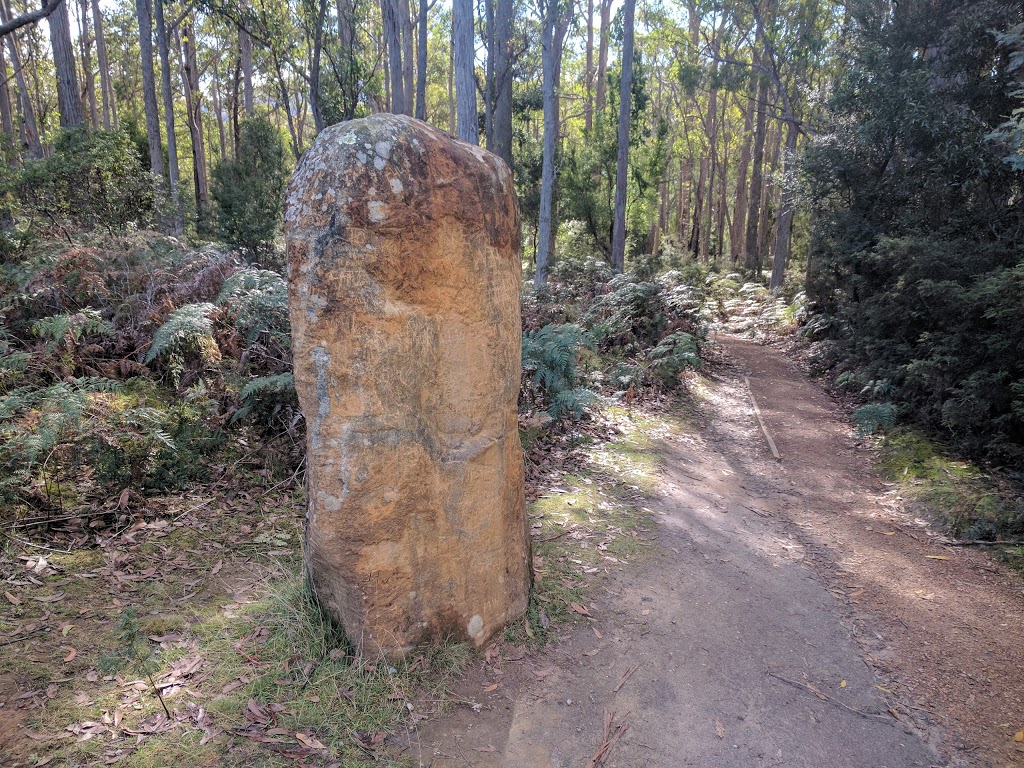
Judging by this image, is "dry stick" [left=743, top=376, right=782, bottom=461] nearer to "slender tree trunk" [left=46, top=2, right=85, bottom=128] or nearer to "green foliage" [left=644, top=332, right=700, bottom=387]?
"green foliage" [left=644, top=332, right=700, bottom=387]

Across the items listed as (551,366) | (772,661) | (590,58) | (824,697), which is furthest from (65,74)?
(590,58)

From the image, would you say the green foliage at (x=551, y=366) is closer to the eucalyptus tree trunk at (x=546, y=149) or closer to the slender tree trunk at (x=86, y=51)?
the eucalyptus tree trunk at (x=546, y=149)

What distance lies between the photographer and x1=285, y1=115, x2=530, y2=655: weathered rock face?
2979mm

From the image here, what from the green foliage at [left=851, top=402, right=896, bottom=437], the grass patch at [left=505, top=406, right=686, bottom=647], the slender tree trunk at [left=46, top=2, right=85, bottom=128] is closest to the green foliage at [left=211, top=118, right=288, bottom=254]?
the slender tree trunk at [left=46, top=2, right=85, bottom=128]

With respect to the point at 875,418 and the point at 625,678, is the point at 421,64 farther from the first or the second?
the point at 625,678

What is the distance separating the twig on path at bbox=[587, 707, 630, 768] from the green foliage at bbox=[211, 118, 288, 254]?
13.0 m

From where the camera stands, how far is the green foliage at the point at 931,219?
271 inches

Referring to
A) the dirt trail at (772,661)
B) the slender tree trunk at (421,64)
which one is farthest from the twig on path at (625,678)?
the slender tree trunk at (421,64)

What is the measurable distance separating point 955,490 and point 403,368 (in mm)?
6136

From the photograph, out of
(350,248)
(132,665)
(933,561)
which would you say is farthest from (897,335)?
(132,665)

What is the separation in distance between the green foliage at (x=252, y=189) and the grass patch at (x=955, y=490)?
1308 centimetres

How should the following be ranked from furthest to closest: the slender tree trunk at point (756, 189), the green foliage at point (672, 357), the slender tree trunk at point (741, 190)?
1. the slender tree trunk at point (741, 190)
2. the slender tree trunk at point (756, 189)
3. the green foliage at point (672, 357)

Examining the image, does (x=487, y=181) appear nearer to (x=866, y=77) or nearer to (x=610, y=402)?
(x=610, y=402)

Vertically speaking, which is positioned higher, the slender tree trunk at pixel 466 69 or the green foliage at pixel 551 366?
the slender tree trunk at pixel 466 69
